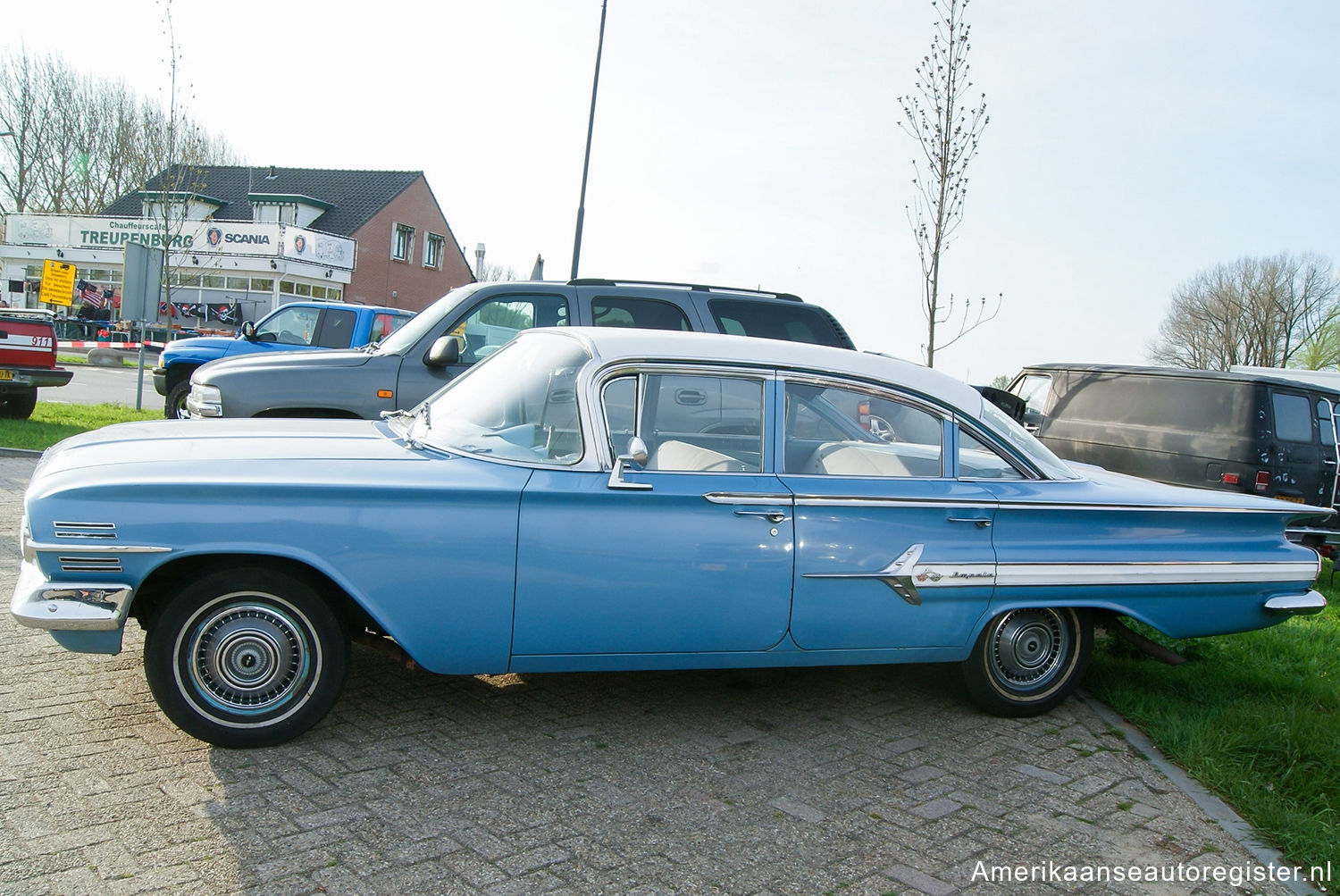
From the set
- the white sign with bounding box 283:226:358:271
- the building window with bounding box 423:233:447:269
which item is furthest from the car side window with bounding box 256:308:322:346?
the building window with bounding box 423:233:447:269

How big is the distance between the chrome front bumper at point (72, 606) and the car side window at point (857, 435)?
8.43ft

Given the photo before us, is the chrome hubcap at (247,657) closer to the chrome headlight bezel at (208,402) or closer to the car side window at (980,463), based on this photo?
the car side window at (980,463)

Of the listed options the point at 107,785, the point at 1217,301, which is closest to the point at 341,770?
the point at 107,785

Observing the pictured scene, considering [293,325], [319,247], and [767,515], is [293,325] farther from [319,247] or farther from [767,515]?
[319,247]

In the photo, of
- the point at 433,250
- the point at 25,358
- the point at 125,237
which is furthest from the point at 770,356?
the point at 433,250

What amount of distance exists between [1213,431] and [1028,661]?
19.5 ft

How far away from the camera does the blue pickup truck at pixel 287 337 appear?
40.7 ft

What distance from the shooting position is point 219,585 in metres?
3.69

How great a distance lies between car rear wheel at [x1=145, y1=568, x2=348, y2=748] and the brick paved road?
0.41ft

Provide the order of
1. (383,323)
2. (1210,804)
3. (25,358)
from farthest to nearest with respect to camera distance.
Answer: (383,323)
(25,358)
(1210,804)

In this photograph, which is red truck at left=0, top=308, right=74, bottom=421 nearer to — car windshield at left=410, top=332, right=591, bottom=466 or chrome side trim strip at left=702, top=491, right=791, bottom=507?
car windshield at left=410, top=332, right=591, bottom=466

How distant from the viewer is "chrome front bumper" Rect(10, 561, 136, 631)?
3.51 m

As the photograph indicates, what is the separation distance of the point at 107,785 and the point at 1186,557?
4.54 m

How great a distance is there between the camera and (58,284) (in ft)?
115
